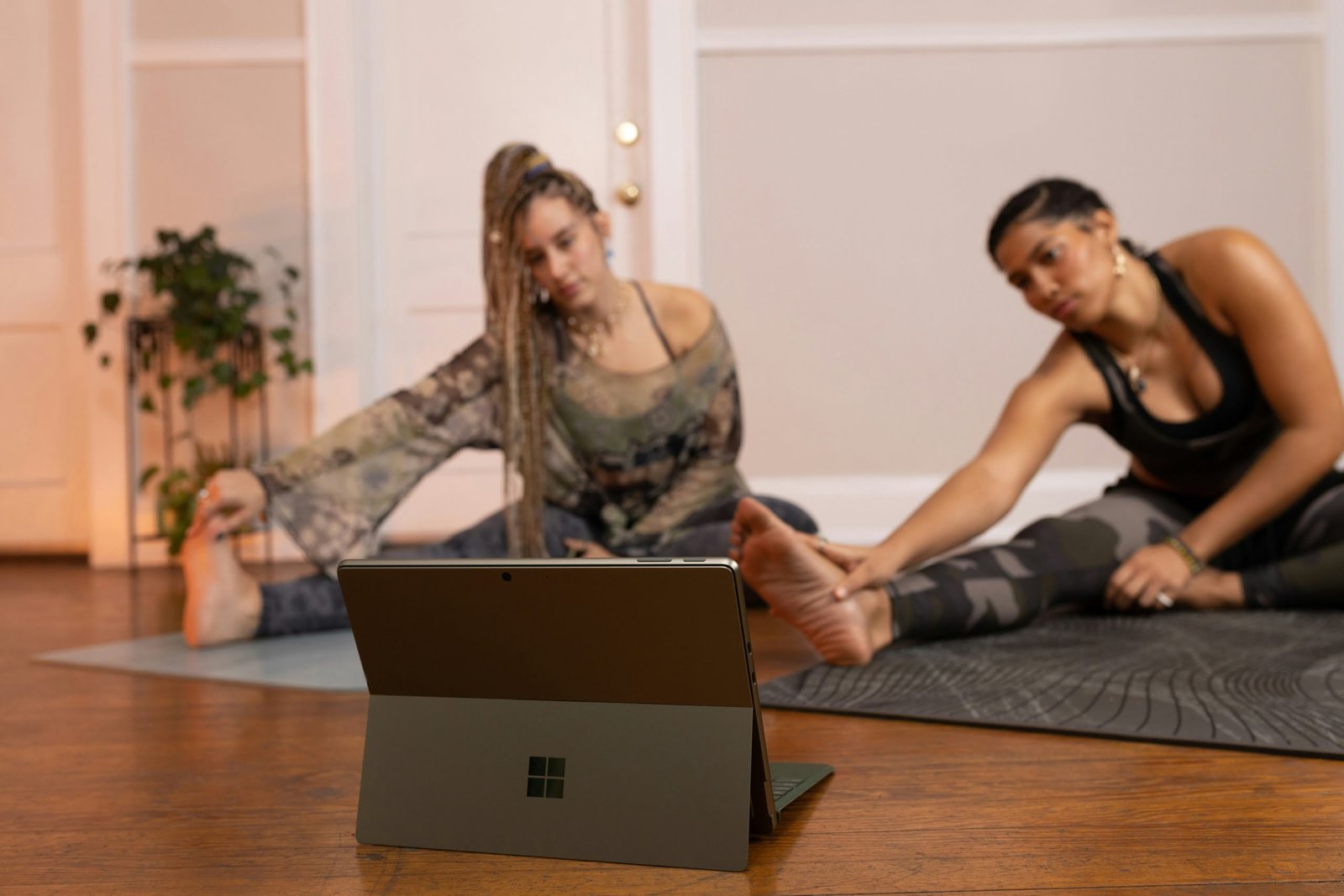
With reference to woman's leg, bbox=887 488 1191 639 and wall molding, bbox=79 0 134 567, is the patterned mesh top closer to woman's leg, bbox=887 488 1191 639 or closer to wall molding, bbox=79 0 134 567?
woman's leg, bbox=887 488 1191 639

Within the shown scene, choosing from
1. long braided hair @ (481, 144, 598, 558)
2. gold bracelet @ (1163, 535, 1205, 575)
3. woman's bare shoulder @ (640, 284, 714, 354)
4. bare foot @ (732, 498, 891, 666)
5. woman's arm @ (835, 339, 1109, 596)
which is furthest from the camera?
woman's bare shoulder @ (640, 284, 714, 354)

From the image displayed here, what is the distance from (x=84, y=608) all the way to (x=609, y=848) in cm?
202

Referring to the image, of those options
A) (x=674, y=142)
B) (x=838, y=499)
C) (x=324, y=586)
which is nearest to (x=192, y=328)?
(x=674, y=142)

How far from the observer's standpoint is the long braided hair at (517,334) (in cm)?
194

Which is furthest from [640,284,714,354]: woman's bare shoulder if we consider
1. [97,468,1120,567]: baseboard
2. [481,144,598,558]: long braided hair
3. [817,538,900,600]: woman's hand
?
[97,468,1120,567]: baseboard

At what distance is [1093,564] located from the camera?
172 cm

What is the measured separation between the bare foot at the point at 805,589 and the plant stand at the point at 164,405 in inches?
92.3

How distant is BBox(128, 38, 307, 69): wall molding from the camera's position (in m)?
3.39

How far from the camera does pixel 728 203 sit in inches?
136

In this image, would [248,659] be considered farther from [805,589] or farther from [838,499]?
[838,499]

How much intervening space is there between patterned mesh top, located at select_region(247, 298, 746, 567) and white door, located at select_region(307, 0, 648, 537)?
4.84ft

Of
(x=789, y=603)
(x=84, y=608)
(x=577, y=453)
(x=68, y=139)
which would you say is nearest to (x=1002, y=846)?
(x=789, y=603)

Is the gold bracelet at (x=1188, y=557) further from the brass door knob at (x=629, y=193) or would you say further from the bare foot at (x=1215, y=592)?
the brass door knob at (x=629, y=193)

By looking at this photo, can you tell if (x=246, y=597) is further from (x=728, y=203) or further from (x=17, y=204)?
(x=17, y=204)
